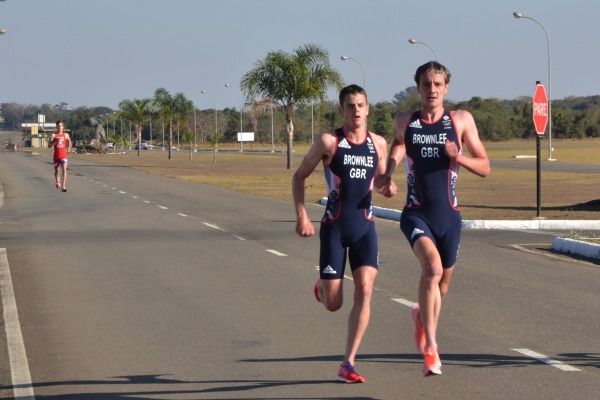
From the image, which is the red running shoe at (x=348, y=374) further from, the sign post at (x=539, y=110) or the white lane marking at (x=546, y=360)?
the sign post at (x=539, y=110)

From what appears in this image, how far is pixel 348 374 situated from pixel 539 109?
55.6 feet

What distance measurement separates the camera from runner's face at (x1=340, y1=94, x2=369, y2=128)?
7.55 m

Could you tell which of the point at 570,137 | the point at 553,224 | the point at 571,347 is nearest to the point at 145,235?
the point at 553,224

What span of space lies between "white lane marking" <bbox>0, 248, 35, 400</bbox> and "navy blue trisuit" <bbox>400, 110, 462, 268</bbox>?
110 inches

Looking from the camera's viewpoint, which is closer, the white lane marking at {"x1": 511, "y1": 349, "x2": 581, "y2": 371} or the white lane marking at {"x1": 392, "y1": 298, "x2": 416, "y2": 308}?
the white lane marking at {"x1": 511, "y1": 349, "x2": 581, "y2": 371}

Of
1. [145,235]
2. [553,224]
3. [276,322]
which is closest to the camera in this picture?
[276,322]

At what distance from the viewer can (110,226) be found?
22.1 meters

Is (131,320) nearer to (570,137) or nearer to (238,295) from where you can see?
(238,295)

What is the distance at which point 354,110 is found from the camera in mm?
7547

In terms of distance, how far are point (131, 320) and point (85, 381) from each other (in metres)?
2.66

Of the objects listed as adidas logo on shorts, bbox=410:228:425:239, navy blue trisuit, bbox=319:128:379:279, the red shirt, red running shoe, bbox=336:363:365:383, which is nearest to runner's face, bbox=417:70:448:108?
navy blue trisuit, bbox=319:128:379:279

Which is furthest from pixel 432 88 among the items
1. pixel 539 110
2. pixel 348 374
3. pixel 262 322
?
pixel 539 110

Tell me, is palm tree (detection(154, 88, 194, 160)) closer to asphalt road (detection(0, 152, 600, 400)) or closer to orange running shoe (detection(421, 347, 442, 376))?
asphalt road (detection(0, 152, 600, 400))

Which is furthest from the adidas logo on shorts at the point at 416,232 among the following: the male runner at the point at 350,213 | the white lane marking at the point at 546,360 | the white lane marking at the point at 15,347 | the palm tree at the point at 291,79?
the palm tree at the point at 291,79
